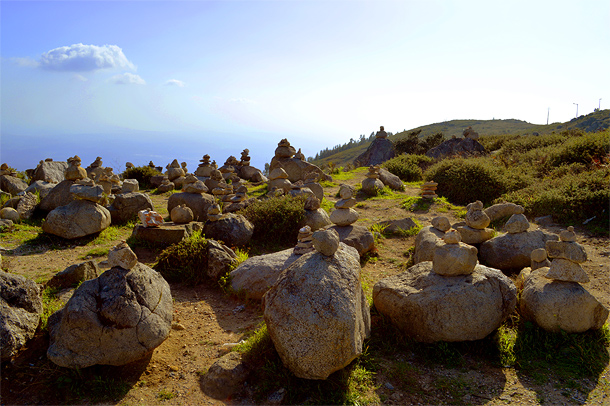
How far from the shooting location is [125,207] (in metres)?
11.1

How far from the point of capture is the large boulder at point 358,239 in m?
8.73

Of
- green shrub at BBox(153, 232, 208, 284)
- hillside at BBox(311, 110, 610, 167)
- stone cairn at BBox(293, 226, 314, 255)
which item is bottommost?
green shrub at BBox(153, 232, 208, 284)

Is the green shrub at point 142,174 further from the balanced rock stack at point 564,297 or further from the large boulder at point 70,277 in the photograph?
the balanced rock stack at point 564,297

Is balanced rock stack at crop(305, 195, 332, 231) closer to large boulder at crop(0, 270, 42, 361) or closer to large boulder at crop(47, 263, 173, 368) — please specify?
large boulder at crop(47, 263, 173, 368)

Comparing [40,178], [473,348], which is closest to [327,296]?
[473,348]

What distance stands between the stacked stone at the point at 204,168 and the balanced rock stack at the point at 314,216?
9001 mm

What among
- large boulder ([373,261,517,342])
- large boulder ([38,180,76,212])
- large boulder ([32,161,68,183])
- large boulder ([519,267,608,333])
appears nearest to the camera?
large boulder ([373,261,517,342])

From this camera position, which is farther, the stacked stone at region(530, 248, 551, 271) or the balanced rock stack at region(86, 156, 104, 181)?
the balanced rock stack at region(86, 156, 104, 181)

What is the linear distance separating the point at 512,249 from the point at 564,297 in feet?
7.71

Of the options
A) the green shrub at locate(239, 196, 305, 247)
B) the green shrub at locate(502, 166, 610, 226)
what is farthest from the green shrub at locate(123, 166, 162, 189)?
the green shrub at locate(502, 166, 610, 226)

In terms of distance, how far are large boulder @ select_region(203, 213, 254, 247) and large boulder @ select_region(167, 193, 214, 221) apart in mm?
2136

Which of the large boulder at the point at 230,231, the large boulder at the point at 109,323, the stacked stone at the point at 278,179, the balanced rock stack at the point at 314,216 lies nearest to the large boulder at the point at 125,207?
the large boulder at the point at 230,231

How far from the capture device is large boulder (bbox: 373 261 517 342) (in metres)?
5.27

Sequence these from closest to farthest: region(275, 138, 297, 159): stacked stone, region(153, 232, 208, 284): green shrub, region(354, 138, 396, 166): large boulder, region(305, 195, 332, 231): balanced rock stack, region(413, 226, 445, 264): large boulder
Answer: region(413, 226, 445, 264): large boulder, region(153, 232, 208, 284): green shrub, region(305, 195, 332, 231): balanced rock stack, region(275, 138, 297, 159): stacked stone, region(354, 138, 396, 166): large boulder
